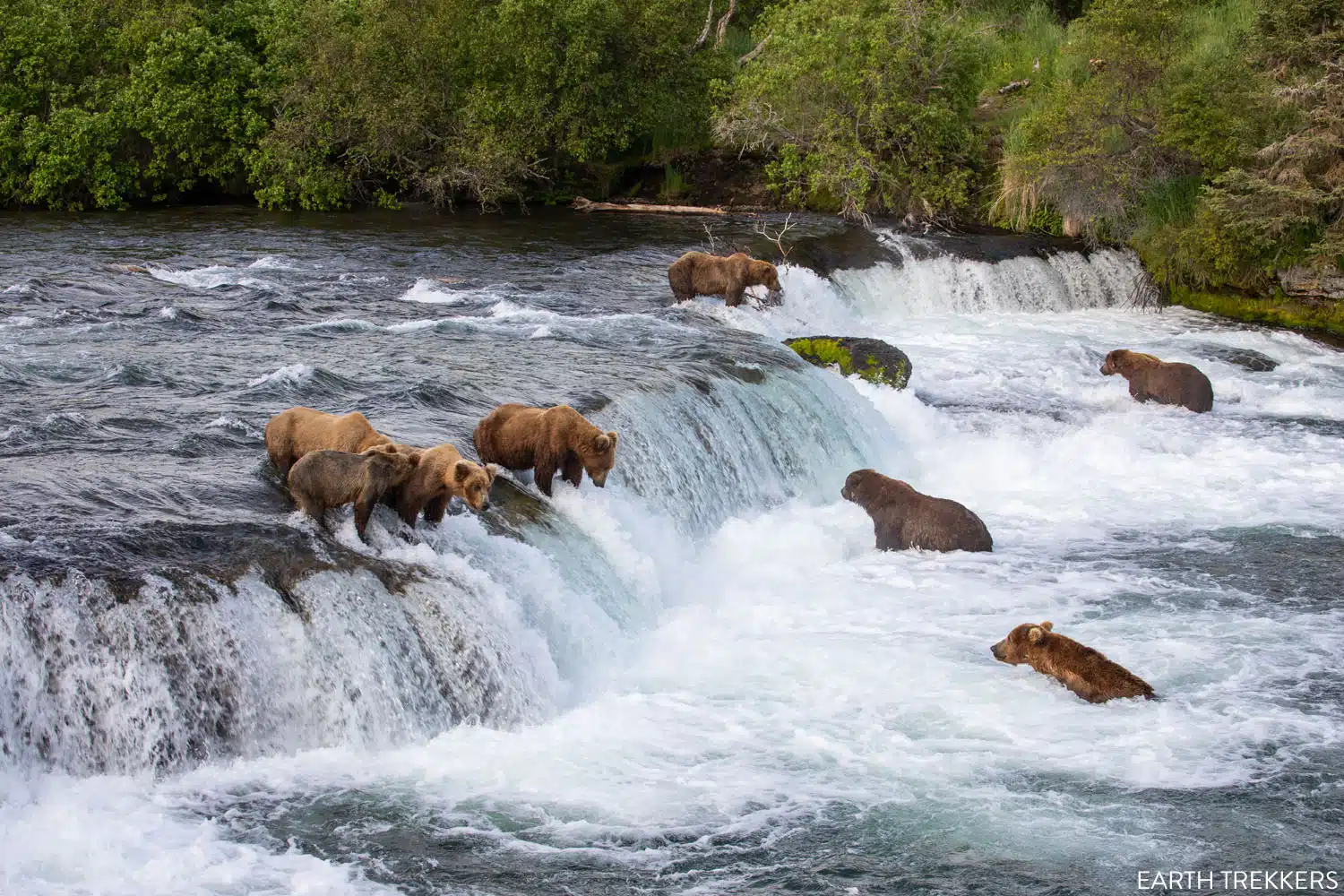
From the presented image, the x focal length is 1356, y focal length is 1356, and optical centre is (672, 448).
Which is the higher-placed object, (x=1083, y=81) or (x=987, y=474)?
(x=1083, y=81)

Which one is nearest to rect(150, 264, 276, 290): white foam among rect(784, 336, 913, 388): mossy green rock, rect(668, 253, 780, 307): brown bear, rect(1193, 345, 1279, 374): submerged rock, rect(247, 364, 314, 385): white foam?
rect(668, 253, 780, 307): brown bear

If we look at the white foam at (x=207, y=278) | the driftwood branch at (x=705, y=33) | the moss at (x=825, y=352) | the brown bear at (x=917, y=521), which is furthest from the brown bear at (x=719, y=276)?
the driftwood branch at (x=705, y=33)

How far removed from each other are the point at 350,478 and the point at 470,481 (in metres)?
0.73

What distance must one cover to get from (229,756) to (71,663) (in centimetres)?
95

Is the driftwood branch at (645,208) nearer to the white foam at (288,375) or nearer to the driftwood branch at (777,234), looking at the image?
the driftwood branch at (777,234)

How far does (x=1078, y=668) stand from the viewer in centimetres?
866

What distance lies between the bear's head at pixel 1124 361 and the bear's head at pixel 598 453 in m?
8.97

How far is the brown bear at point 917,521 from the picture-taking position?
456 inches

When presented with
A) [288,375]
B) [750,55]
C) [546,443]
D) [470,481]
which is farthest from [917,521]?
[750,55]

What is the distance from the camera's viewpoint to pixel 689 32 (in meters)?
28.7

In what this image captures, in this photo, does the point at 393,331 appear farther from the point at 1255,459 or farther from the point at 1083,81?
the point at 1083,81

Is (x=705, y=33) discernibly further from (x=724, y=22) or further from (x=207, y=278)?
(x=207, y=278)

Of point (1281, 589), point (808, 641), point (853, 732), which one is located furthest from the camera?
point (1281, 589)

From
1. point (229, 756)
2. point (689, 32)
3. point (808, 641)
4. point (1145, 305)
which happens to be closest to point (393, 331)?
point (808, 641)
